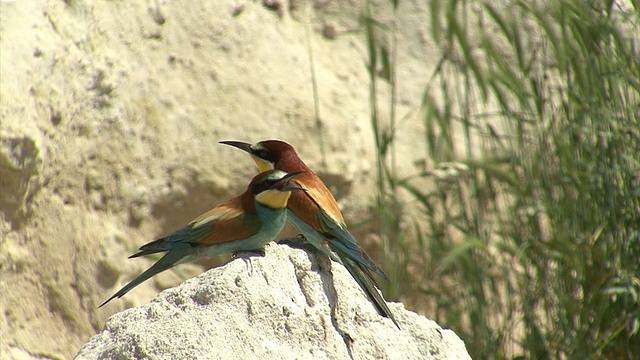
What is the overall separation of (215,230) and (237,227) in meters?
0.06

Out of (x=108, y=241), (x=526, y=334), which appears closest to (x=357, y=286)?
(x=526, y=334)

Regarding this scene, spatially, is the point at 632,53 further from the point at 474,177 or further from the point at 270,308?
the point at 270,308

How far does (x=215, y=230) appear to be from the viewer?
2.04 m

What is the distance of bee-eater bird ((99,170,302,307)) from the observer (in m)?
1.99

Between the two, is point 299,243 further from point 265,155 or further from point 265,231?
point 265,155

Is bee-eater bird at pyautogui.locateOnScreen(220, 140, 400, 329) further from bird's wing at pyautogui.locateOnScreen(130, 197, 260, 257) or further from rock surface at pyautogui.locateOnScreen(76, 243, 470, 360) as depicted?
bird's wing at pyautogui.locateOnScreen(130, 197, 260, 257)

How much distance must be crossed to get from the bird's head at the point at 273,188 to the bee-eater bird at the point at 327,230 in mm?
89

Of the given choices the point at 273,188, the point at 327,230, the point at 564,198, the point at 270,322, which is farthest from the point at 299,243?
the point at 564,198

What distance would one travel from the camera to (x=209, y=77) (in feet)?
11.6

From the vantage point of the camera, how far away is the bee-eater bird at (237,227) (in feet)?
6.54

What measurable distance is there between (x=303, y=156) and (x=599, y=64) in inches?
48.2

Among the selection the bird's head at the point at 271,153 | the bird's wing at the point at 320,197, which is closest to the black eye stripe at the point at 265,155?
the bird's head at the point at 271,153

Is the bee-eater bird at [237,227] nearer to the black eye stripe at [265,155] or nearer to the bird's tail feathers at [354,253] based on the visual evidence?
the bird's tail feathers at [354,253]

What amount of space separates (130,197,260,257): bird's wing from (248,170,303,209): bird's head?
0.05m
